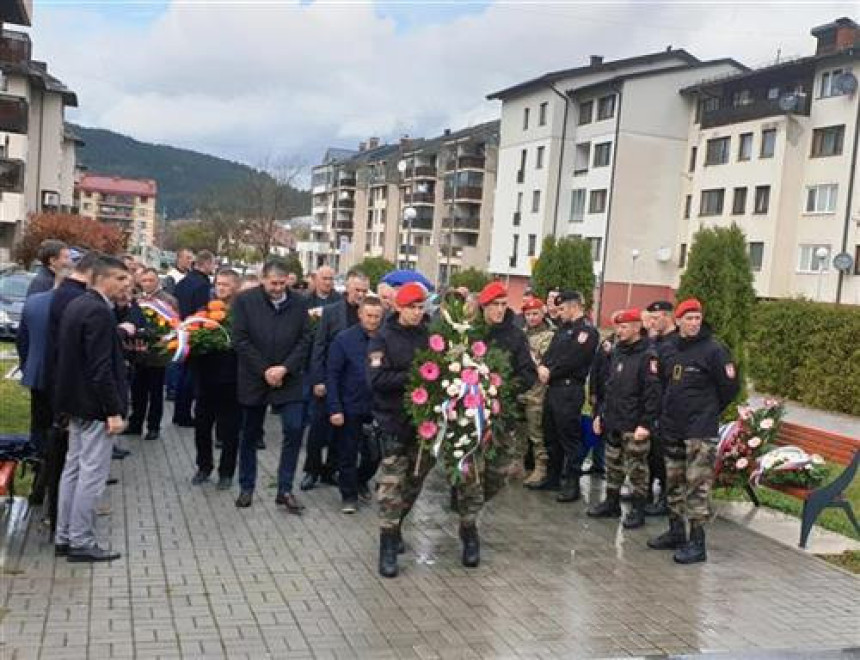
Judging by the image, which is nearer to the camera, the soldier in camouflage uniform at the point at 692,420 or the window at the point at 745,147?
the soldier in camouflage uniform at the point at 692,420

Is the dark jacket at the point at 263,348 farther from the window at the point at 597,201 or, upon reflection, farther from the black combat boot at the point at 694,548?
the window at the point at 597,201

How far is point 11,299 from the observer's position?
21.0 meters

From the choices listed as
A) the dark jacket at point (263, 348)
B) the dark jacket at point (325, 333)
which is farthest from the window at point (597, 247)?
the dark jacket at point (263, 348)

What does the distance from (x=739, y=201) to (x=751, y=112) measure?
14.7 feet

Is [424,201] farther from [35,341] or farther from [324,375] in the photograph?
[35,341]

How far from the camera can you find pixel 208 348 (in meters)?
8.48

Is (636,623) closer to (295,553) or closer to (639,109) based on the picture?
(295,553)

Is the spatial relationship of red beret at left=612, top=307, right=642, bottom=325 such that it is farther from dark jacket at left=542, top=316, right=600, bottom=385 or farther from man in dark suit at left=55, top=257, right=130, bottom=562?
man in dark suit at left=55, top=257, right=130, bottom=562

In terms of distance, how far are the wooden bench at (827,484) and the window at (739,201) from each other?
129 feet

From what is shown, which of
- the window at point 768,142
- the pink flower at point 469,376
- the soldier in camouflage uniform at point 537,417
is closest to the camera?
the pink flower at point 469,376

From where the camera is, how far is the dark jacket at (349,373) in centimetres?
809

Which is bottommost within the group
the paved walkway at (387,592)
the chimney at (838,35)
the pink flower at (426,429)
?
the paved walkway at (387,592)

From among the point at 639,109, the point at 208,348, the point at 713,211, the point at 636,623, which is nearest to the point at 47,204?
the point at 639,109

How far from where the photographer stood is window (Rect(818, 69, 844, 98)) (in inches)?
1631
